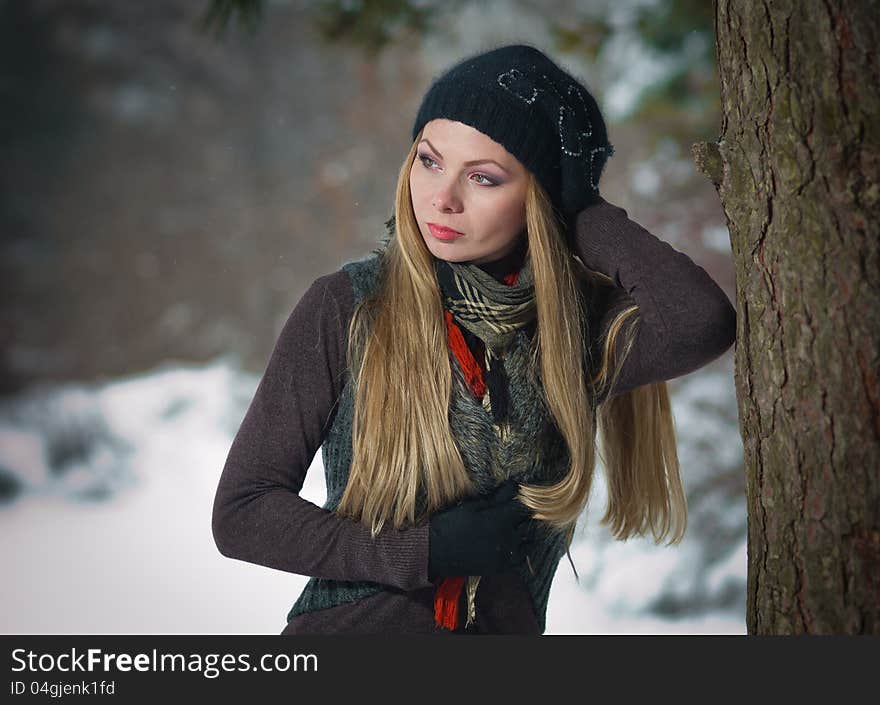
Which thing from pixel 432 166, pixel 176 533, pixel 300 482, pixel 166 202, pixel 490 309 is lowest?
pixel 300 482

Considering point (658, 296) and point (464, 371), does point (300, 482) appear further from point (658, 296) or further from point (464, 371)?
point (658, 296)

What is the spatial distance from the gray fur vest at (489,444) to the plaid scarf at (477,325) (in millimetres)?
21

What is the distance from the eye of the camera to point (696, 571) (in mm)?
4004

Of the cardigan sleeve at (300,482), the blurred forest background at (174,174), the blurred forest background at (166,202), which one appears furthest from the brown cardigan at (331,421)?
the blurred forest background at (174,174)

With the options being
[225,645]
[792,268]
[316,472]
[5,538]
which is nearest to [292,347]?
[225,645]

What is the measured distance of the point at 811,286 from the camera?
1256 millimetres

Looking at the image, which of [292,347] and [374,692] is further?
[292,347]

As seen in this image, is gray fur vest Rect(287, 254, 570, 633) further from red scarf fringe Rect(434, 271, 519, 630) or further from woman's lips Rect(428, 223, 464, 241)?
woman's lips Rect(428, 223, 464, 241)

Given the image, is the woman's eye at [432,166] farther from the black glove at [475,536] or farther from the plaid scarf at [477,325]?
the black glove at [475,536]

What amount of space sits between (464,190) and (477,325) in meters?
0.22

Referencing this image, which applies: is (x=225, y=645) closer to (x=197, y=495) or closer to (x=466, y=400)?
(x=466, y=400)

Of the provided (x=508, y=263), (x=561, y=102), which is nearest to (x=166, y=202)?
(x=508, y=263)

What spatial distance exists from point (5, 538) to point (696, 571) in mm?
3139

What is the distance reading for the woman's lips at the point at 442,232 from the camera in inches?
59.4
